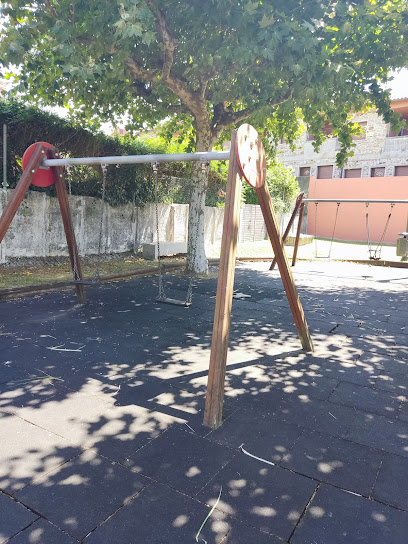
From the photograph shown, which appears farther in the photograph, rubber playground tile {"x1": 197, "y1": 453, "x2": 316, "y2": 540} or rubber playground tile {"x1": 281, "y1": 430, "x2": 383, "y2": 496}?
rubber playground tile {"x1": 281, "y1": 430, "x2": 383, "y2": 496}

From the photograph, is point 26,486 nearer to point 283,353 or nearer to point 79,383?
point 79,383

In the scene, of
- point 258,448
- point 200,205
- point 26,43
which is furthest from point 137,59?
point 258,448

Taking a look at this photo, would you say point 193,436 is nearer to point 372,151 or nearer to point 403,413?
point 403,413

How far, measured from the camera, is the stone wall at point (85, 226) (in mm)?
8289

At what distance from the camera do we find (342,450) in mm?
2303

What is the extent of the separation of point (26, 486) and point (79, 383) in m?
1.21

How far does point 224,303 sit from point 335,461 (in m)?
1.12

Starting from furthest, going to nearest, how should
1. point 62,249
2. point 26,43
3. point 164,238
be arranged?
1. point 164,238
2. point 62,249
3. point 26,43

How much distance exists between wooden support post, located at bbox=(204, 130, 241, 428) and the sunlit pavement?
0.20 metres

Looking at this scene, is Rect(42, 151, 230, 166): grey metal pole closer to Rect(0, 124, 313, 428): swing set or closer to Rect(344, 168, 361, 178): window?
Rect(0, 124, 313, 428): swing set

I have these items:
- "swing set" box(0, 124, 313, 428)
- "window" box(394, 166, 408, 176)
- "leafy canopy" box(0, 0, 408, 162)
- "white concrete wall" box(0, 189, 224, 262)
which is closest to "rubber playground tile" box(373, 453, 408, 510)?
"swing set" box(0, 124, 313, 428)

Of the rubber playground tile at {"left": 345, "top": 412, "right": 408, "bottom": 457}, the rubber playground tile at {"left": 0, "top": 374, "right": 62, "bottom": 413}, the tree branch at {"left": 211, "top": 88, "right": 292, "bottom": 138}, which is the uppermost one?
the tree branch at {"left": 211, "top": 88, "right": 292, "bottom": 138}

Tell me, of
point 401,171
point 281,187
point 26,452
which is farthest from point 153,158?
point 401,171

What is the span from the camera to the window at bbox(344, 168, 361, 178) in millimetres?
24375
